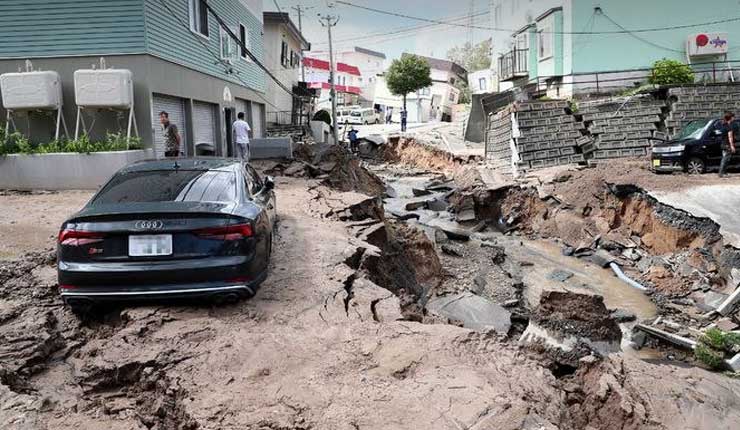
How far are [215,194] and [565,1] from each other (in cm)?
2447

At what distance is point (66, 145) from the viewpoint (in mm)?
12336

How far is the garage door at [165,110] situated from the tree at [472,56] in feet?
228

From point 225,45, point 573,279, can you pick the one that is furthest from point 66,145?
point 573,279

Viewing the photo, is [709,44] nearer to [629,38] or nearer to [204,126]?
[629,38]

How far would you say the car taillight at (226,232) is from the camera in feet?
15.7

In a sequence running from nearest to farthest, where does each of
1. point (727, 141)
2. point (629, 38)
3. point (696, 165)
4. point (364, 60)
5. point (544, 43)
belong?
point (727, 141) < point (696, 165) < point (629, 38) < point (544, 43) < point (364, 60)

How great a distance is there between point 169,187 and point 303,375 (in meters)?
2.61

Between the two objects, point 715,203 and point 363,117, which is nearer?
point 715,203

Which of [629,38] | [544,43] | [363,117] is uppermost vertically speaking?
[544,43]

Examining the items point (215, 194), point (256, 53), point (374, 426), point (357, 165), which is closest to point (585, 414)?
point (374, 426)

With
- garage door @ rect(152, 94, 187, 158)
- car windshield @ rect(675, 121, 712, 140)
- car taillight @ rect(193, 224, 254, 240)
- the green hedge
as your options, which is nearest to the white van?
garage door @ rect(152, 94, 187, 158)

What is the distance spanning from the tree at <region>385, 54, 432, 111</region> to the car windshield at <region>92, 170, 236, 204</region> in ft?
139

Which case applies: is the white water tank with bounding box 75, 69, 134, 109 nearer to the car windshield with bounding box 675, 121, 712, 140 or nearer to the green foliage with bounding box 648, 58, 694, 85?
the car windshield with bounding box 675, 121, 712, 140

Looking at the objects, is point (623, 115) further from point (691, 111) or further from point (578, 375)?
point (578, 375)
